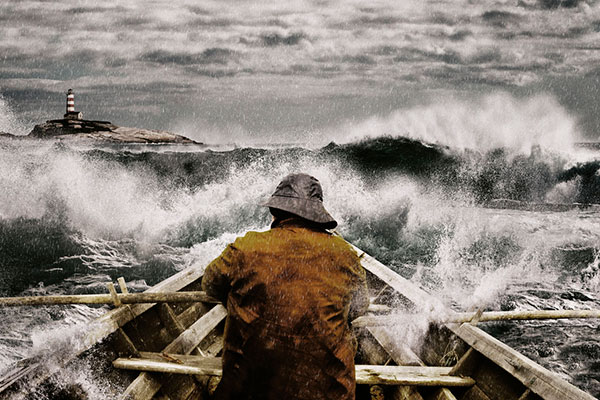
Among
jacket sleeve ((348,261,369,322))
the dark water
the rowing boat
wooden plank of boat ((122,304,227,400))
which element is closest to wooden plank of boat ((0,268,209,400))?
the rowing boat

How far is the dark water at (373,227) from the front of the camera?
6.68 meters

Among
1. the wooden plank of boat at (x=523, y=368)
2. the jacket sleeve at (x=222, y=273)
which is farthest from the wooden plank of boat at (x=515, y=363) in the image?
the jacket sleeve at (x=222, y=273)

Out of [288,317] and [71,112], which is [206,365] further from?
[71,112]

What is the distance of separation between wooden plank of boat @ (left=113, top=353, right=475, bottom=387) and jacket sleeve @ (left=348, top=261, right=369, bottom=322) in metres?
0.82

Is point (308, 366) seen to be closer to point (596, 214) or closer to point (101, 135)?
point (596, 214)

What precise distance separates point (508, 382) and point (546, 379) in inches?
16.7

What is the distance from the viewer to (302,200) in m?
2.15

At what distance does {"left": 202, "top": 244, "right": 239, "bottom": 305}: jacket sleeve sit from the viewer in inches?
81.3

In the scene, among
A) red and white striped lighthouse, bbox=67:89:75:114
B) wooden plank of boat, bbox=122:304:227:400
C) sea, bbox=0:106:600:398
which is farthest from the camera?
red and white striped lighthouse, bbox=67:89:75:114

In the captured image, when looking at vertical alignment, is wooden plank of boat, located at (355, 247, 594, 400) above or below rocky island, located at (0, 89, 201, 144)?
above

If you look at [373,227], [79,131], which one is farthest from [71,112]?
[373,227]

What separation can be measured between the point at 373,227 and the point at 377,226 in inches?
5.4

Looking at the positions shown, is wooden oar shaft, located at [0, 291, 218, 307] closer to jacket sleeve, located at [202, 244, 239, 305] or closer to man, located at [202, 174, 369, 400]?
jacket sleeve, located at [202, 244, 239, 305]

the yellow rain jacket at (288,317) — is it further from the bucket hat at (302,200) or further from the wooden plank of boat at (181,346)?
the wooden plank of boat at (181,346)
